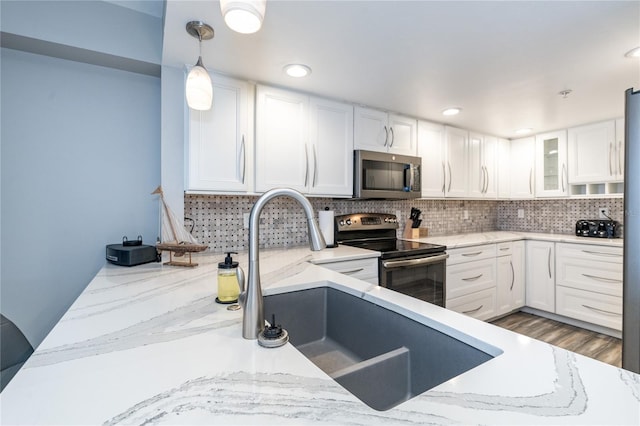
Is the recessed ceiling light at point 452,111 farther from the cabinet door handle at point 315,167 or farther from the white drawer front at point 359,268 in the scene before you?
the white drawer front at point 359,268

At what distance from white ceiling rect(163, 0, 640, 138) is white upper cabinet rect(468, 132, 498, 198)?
891mm

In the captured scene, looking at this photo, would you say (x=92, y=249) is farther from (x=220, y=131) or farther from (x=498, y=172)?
(x=498, y=172)

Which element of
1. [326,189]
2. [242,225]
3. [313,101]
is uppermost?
[313,101]

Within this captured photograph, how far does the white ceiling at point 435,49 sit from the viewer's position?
4.26ft

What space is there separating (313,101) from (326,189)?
0.70m

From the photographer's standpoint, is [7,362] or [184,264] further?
[184,264]

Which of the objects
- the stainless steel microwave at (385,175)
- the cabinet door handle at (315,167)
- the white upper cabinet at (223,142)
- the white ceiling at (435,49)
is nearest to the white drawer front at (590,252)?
the white ceiling at (435,49)

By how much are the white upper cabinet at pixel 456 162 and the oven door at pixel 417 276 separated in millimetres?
949

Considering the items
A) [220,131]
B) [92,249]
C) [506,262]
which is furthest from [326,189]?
[506,262]

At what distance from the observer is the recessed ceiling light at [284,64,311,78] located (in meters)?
1.83

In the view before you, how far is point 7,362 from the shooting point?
1.41m

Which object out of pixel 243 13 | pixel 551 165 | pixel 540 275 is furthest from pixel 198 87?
pixel 551 165

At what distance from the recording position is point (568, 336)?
279cm

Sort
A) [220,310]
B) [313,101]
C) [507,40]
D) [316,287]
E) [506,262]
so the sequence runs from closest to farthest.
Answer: [220,310] → [316,287] → [507,40] → [313,101] → [506,262]
